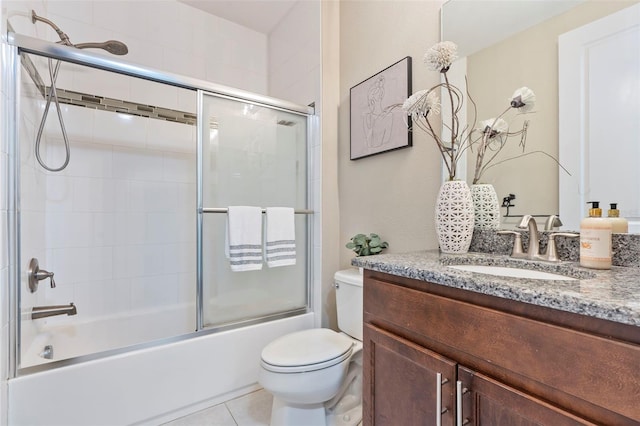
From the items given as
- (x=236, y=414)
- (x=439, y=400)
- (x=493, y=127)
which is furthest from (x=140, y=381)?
(x=493, y=127)

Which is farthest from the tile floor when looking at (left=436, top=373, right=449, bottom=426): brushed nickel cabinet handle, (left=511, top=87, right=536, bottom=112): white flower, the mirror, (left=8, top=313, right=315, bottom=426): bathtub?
(left=511, top=87, right=536, bottom=112): white flower

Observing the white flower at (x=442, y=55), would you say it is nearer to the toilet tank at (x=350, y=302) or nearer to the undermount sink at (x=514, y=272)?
the undermount sink at (x=514, y=272)

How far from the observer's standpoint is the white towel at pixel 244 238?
158cm

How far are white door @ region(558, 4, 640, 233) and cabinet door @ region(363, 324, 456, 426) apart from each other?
0.65 metres

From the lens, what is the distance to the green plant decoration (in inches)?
61.1

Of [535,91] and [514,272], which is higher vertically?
[535,91]

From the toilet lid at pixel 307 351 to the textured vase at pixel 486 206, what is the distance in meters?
0.79

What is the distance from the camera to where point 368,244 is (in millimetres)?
1579

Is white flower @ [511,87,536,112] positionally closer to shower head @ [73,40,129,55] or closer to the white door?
the white door

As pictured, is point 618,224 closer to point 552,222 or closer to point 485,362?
point 552,222

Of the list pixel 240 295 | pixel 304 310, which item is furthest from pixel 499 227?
pixel 240 295

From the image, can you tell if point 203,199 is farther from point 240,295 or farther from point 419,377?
point 419,377

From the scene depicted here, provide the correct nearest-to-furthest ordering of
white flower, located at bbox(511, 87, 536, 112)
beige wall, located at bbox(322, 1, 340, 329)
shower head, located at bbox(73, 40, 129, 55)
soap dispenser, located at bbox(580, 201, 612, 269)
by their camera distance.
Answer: soap dispenser, located at bbox(580, 201, 612, 269) < white flower, located at bbox(511, 87, 536, 112) < shower head, located at bbox(73, 40, 129, 55) < beige wall, located at bbox(322, 1, 340, 329)

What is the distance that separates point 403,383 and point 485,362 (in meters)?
0.26
